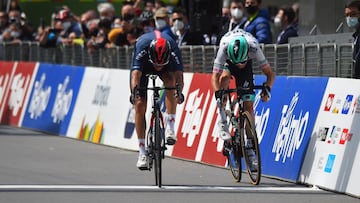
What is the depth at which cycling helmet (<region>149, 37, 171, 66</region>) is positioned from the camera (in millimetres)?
13484

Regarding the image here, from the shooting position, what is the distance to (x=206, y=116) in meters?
16.1

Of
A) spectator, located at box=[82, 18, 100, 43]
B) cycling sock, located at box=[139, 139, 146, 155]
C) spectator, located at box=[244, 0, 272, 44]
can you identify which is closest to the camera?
cycling sock, located at box=[139, 139, 146, 155]

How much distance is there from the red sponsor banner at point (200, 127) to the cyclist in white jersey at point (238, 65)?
1.71 meters

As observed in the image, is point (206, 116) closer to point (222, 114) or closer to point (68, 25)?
point (222, 114)

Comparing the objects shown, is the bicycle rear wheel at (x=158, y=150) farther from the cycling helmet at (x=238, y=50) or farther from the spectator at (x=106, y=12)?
the spectator at (x=106, y=12)

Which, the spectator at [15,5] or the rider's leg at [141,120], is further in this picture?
the spectator at [15,5]

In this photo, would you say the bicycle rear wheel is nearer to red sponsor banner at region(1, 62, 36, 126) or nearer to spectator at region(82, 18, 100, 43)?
spectator at region(82, 18, 100, 43)

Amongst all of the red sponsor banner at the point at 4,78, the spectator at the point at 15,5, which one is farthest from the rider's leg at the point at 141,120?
the spectator at the point at 15,5

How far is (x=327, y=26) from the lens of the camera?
59.3 ft

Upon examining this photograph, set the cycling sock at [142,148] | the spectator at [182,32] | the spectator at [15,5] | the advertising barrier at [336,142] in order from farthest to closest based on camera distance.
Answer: the spectator at [15,5]
the spectator at [182,32]
the cycling sock at [142,148]
the advertising barrier at [336,142]

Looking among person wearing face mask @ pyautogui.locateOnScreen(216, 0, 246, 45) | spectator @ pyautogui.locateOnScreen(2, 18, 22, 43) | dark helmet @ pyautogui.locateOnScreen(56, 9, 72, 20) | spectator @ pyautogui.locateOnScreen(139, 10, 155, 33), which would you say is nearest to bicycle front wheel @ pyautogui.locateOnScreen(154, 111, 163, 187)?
spectator @ pyautogui.locateOnScreen(139, 10, 155, 33)

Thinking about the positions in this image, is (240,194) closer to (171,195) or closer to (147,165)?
(171,195)

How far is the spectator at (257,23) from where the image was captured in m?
16.9

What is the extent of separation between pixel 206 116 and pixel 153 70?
238 centimetres
